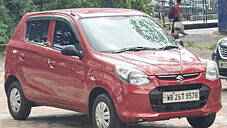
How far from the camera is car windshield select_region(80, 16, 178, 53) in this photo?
9641mm

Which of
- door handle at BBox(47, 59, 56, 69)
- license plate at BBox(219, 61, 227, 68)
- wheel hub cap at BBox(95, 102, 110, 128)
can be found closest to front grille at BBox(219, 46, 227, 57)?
license plate at BBox(219, 61, 227, 68)

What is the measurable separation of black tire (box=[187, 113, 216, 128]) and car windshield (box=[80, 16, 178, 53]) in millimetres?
1059

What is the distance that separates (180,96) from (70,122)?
2483mm

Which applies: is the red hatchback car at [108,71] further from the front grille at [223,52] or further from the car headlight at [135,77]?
the front grille at [223,52]

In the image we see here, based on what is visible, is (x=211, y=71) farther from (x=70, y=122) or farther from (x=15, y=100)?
(x=15, y=100)

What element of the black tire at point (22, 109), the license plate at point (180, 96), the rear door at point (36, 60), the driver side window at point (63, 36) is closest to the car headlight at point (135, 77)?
the license plate at point (180, 96)

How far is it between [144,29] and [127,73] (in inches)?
66.6

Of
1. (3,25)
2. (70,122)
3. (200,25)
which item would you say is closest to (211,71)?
(70,122)

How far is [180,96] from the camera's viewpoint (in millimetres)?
8820

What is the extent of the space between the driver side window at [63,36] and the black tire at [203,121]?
1.92 m

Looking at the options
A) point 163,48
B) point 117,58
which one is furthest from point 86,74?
point 163,48

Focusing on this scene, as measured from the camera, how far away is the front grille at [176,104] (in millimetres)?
8672

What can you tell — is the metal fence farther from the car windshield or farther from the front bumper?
the front bumper

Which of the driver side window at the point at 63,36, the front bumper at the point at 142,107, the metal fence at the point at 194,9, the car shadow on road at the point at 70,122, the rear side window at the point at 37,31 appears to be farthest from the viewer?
the metal fence at the point at 194,9
